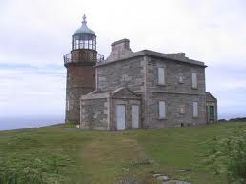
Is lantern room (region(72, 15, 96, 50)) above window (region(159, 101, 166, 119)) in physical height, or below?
above

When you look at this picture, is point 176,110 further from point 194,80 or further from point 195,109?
point 194,80

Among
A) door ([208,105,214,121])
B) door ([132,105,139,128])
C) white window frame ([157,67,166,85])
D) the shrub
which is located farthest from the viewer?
door ([208,105,214,121])

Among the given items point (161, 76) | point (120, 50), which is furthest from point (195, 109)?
point (120, 50)

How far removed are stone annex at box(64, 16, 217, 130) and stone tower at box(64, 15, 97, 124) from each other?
0.11 m

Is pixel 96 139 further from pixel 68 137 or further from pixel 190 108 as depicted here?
pixel 190 108

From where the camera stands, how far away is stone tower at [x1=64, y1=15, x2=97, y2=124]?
4225 cm

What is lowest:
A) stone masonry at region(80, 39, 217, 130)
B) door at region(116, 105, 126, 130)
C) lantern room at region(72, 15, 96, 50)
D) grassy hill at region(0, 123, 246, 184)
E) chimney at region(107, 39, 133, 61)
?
grassy hill at region(0, 123, 246, 184)

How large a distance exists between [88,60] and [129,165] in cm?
2701

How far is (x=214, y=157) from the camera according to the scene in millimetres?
16750

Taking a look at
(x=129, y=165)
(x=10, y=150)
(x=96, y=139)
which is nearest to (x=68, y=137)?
(x=96, y=139)

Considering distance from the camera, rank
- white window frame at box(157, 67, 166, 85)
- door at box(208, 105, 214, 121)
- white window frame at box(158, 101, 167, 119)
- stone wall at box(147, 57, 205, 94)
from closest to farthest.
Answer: stone wall at box(147, 57, 205, 94)
white window frame at box(158, 101, 167, 119)
white window frame at box(157, 67, 166, 85)
door at box(208, 105, 214, 121)

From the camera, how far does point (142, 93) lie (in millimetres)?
32406

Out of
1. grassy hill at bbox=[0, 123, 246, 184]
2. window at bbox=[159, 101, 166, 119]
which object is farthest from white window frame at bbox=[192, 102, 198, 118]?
grassy hill at bbox=[0, 123, 246, 184]

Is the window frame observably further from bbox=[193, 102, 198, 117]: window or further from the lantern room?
the lantern room
